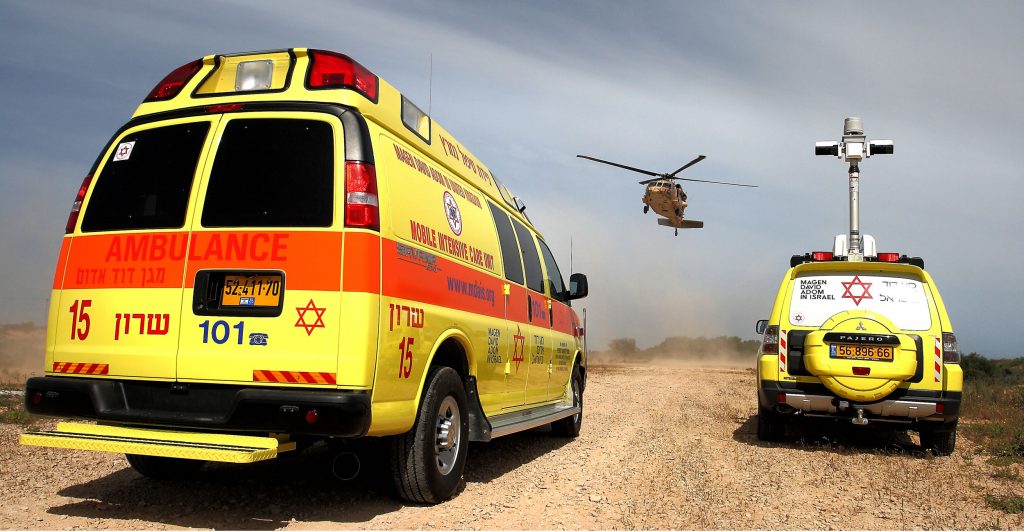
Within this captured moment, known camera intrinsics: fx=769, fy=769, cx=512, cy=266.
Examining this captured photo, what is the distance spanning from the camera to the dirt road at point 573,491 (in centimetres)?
468

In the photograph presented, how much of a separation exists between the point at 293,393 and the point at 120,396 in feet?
3.55

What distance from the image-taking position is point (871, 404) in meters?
7.64

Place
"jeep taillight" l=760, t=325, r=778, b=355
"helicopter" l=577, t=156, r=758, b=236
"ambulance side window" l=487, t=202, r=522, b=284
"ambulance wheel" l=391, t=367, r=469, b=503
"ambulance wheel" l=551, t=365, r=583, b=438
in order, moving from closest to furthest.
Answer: "ambulance wheel" l=391, t=367, r=469, b=503, "ambulance side window" l=487, t=202, r=522, b=284, "jeep taillight" l=760, t=325, r=778, b=355, "ambulance wheel" l=551, t=365, r=583, b=438, "helicopter" l=577, t=156, r=758, b=236

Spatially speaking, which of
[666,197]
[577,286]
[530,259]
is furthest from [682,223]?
[530,259]

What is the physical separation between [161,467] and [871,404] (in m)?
6.45

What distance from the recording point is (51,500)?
5.01 m

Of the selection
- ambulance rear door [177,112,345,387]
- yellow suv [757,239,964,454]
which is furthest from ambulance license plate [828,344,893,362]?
ambulance rear door [177,112,345,387]

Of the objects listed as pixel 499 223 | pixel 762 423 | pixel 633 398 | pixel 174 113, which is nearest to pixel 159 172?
pixel 174 113

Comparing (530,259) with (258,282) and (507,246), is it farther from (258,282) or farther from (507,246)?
(258,282)

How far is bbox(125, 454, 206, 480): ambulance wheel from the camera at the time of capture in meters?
5.41

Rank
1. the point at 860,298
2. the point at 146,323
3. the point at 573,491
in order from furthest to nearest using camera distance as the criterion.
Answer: the point at 860,298
the point at 573,491
the point at 146,323

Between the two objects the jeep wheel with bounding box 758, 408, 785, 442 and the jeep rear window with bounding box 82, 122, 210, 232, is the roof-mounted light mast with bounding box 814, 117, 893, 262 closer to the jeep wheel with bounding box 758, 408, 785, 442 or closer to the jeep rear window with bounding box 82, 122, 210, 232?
the jeep wheel with bounding box 758, 408, 785, 442

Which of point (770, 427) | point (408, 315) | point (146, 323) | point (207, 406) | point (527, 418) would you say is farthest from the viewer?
point (770, 427)

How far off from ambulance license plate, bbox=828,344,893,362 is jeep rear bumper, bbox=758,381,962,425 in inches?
14.7
